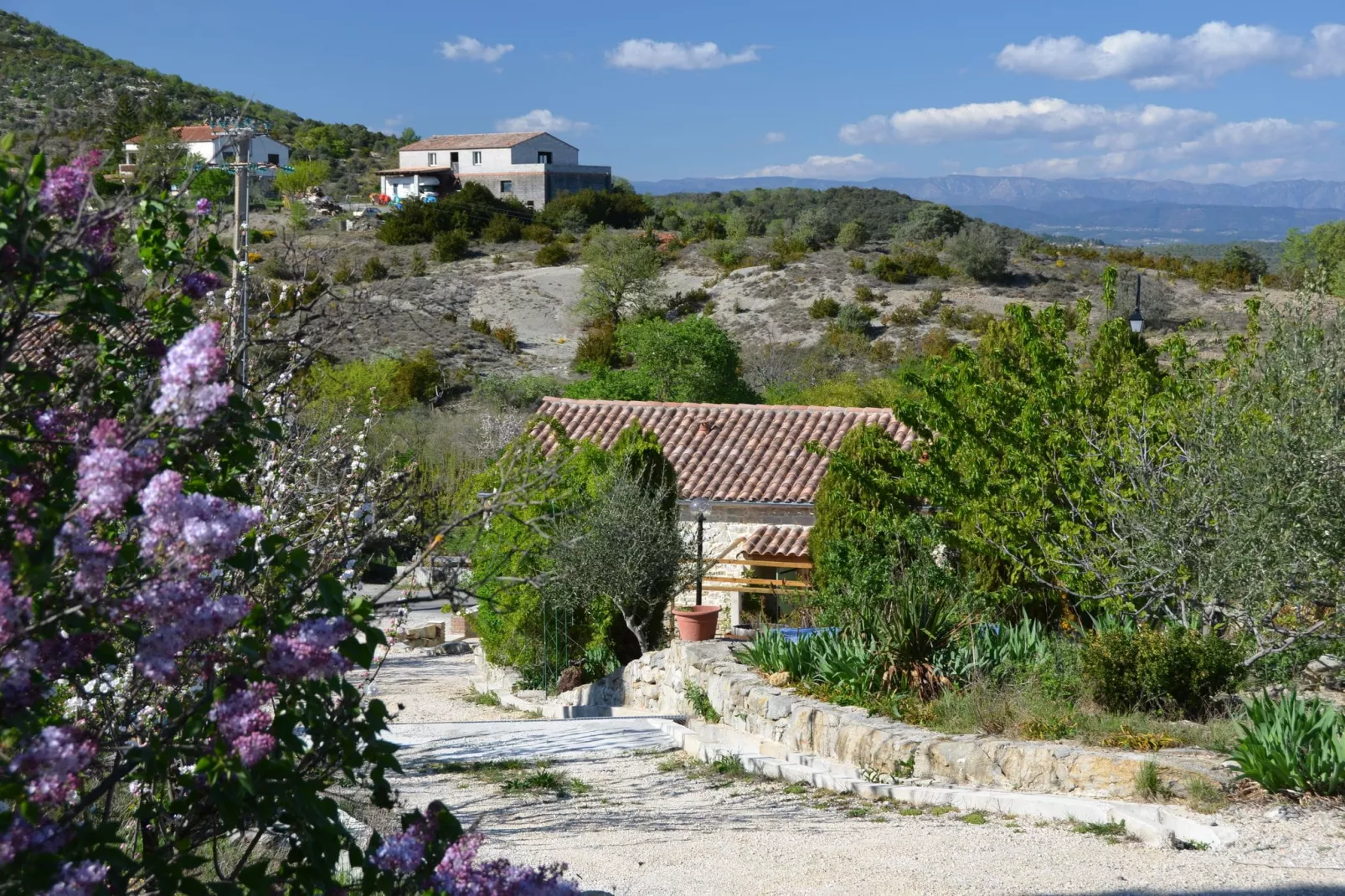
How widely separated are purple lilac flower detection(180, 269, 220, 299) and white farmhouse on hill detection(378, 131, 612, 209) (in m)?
86.4

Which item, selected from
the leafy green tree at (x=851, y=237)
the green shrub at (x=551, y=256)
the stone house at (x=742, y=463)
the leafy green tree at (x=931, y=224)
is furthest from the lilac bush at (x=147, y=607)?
the leafy green tree at (x=931, y=224)

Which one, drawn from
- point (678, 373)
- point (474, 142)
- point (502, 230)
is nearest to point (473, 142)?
point (474, 142)

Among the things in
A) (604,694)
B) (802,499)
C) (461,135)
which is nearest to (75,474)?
(604,694)

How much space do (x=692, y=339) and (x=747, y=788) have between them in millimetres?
28896

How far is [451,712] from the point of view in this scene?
54.6 feet

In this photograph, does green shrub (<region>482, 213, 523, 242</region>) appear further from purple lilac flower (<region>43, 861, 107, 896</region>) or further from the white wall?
purple lilac flower (<region>43, 861, 107, 896</region>)

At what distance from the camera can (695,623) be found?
Result: 1553cm

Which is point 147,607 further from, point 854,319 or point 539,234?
point 539,234

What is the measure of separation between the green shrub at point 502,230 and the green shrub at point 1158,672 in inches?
2370

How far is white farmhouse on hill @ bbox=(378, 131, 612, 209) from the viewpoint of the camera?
91062 millimetres

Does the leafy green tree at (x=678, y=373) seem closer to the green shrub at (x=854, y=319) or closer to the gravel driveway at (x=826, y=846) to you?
the green shrub at (x=854, y=319)

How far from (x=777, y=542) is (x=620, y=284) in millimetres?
33382

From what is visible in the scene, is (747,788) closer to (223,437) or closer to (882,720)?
(882,720)

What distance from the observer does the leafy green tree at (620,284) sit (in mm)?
54062
